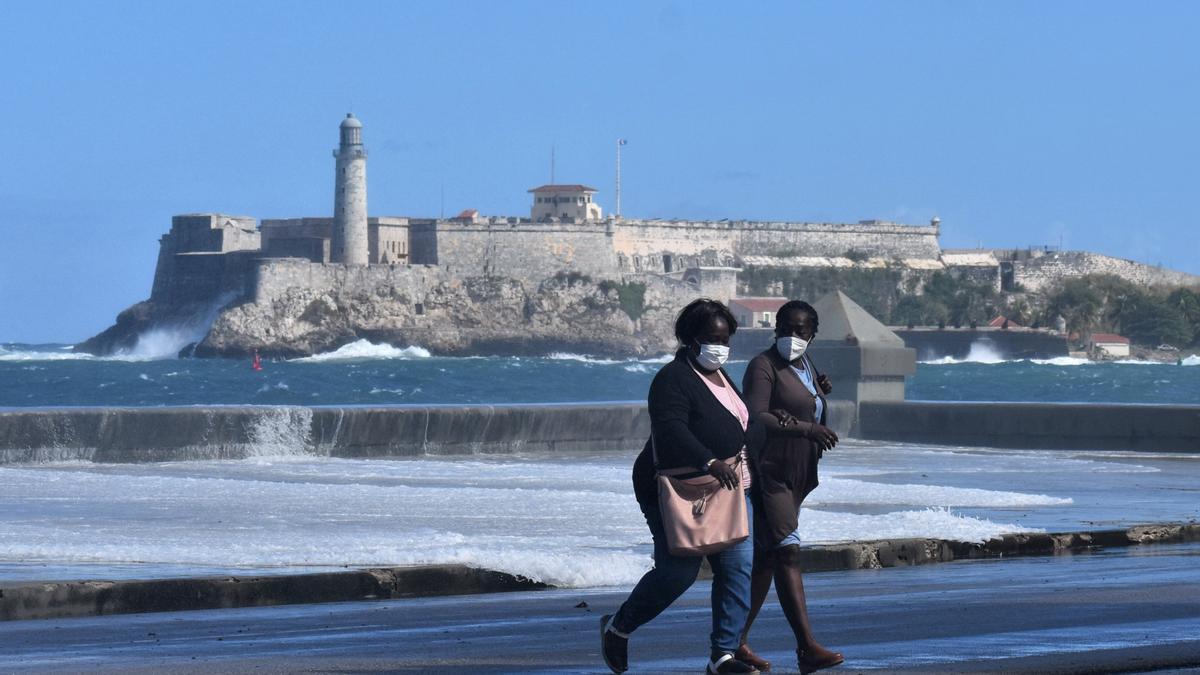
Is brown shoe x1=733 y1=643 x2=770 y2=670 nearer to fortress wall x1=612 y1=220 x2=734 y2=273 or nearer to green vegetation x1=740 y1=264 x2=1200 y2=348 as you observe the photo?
fortress wall x1=612 y1=220 x2=734 y2=273

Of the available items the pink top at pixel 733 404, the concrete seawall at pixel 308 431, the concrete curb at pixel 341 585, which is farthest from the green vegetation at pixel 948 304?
the pink top at pixel 733 404

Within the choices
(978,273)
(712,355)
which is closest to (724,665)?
(712,355)

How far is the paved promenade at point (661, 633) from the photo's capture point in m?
7.63

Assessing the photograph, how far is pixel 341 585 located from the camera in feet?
33.9

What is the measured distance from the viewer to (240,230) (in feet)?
468

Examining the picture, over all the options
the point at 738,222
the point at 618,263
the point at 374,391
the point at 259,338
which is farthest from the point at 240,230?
the point at 374,391

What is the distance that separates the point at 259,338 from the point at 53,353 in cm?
2785

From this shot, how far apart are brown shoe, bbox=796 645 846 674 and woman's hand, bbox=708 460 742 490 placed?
0.68 meters

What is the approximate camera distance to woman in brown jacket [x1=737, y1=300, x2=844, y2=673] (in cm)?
811

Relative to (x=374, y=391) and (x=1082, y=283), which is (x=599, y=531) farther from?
(x=1082, y=283)

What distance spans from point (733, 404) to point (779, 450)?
715 mm

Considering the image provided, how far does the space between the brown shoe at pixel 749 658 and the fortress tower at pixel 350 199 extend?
127190 mm

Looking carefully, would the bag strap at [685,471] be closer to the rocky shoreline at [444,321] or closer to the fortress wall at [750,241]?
the rocky shoreline at [444,321]

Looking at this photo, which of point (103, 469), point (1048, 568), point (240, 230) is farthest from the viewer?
point (240, 230)
